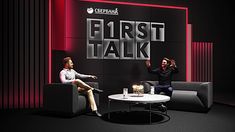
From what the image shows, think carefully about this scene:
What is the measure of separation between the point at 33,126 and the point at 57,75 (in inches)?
98.4

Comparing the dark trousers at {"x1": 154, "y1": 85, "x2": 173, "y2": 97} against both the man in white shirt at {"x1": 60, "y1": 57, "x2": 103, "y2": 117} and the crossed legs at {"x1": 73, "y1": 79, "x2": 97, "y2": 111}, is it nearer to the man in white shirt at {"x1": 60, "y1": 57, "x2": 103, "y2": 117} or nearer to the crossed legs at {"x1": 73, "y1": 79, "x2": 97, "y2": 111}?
the man in white shirt at {"x1": 60, "y1": 57, "x2": 103, "y2": 117}

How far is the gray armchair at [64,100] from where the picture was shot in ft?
17.2

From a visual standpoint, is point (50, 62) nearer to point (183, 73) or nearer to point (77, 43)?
point (77, 43)

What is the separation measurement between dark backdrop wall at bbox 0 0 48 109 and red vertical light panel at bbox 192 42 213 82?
16.8ft

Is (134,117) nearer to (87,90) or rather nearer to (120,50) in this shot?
(87,90)

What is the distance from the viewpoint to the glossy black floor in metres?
4.45

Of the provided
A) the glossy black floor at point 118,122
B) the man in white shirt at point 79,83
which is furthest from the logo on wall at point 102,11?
the glossy black floor at point 118,122

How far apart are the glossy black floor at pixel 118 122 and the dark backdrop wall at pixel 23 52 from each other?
0.50 meters

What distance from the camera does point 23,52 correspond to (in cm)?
632

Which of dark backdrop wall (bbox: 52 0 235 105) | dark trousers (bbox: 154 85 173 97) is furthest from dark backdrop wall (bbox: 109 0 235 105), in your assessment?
dark trousers (bbox: 154 85 173 97)

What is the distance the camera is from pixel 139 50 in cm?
740

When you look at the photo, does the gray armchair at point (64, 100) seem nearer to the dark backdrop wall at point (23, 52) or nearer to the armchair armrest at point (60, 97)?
the armchair armrest at point (60, 97)

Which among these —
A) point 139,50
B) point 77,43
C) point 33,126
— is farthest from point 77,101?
point 139,50

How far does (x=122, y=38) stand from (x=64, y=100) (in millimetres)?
2623
